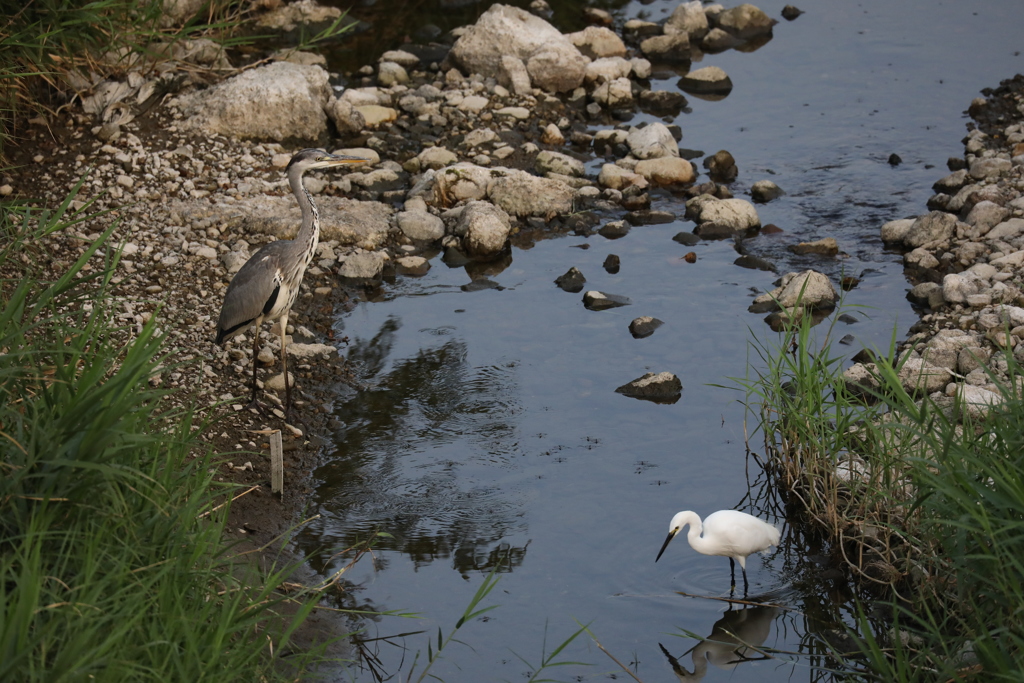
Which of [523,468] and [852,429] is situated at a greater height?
[852,429]

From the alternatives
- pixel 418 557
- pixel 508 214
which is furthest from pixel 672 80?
pixel 418 557

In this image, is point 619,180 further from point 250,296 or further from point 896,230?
point 250,296

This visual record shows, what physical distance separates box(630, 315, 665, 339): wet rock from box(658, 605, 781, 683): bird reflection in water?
264cm

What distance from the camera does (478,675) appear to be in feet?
13.8

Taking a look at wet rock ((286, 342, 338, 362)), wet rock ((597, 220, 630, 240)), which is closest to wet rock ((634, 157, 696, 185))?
wet rock ((597, 220, 630, 240))

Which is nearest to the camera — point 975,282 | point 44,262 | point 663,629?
point 663,629

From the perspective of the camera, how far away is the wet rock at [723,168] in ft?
29.9

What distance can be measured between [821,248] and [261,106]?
5240mm

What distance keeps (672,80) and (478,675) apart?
340 inches

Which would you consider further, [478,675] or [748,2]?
[748,2]

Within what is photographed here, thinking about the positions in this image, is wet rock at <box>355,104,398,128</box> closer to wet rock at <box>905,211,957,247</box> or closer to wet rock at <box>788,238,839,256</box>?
wet rock at <box>788,238,839,256</box>

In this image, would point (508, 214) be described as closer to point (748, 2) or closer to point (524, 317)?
point (524, 317)

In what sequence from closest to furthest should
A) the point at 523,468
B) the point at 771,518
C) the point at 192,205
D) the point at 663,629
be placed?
the point at 663,629, the point at 771,518, the point at 523,468, the point at 192,205

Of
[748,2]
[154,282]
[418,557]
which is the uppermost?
[748,2]
